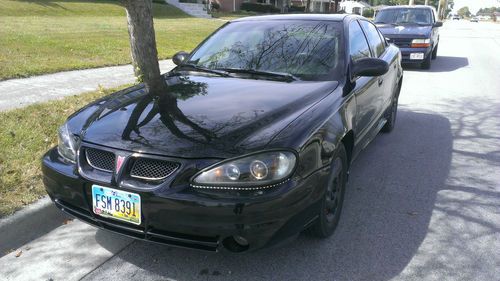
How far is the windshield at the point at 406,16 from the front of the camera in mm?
13117

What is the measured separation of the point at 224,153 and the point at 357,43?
2481mm

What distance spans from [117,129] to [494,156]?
178 inches

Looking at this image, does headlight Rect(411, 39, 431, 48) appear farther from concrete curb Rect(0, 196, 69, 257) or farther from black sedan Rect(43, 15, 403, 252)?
concrete curb Rect(0, 196, 69, 257)

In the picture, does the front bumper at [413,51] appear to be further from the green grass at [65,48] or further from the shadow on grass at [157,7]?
the shadow on grass at [157,7]

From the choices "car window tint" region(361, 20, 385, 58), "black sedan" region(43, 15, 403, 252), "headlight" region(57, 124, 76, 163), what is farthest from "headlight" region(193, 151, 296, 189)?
"car window tint" region(361, 20, 385, 58)

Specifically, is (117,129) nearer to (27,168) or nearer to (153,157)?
(153,157)

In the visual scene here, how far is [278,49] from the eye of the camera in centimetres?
414

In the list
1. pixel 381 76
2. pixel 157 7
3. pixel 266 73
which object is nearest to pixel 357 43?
pixel 381 76

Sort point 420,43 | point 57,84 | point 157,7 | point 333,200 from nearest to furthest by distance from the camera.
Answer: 1. point 333,200
2. point 57,84
3. point 420,43
4. point 157,7

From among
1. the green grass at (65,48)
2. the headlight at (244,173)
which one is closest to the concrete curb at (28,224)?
the headlight at (244,173)

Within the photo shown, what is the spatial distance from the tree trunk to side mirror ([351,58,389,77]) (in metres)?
3.13

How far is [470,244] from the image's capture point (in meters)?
3.43

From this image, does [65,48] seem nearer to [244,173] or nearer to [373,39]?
[373,39]

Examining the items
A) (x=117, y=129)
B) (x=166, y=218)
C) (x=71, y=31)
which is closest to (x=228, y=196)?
(x=166, y=218)
